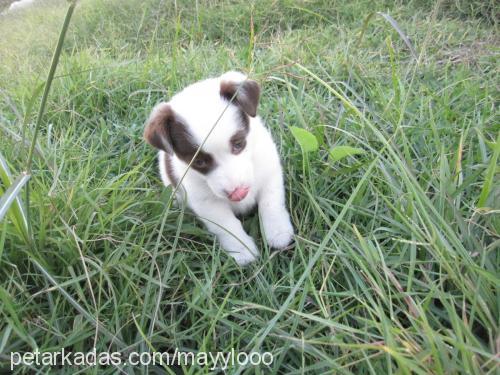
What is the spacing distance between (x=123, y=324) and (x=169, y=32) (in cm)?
372

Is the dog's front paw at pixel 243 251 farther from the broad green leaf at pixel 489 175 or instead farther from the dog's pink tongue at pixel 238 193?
the broad green leaf at pixel 489 175

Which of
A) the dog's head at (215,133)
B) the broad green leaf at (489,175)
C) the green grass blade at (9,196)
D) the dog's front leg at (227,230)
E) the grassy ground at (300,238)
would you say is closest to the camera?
the green grass blade at (9,196)

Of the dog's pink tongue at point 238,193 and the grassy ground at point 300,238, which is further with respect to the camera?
the dog's pink tongue at point 238,193

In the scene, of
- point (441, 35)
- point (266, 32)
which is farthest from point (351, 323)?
point (266, 32)

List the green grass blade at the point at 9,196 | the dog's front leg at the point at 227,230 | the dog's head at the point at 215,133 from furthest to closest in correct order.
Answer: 1. the dog's front leg at the point at 227,230
2. the dog's head at the point at 215,133
3. the green grass blade at the point at 9,196

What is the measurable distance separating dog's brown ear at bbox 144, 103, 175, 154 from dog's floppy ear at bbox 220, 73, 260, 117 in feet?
0.91

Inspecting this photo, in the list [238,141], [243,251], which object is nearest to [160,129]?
[238,141]

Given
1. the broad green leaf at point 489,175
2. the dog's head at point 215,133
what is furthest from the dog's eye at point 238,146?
the broad green leaf at point 489,175

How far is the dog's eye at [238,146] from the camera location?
1891 mm

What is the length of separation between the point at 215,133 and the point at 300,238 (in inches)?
23.5

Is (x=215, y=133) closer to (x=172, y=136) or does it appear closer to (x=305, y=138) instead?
(x=172, y=136)

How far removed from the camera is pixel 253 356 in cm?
147

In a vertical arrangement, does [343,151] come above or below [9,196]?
below

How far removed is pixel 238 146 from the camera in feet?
6.31
